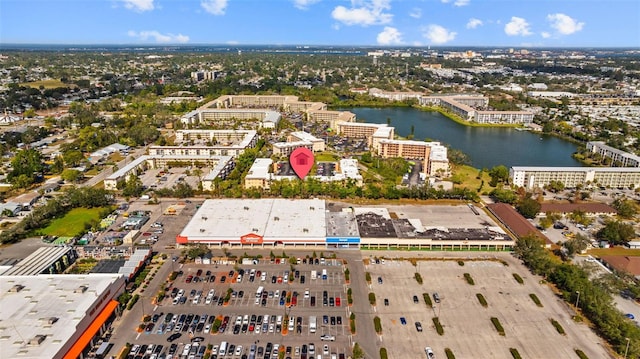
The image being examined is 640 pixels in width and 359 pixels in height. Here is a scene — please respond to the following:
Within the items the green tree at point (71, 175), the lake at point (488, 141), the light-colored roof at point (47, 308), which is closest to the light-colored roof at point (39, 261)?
the light-colored roof at point (47, 308)

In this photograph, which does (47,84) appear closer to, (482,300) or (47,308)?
(47,308)

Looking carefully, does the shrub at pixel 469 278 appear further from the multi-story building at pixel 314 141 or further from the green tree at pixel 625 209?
the multi-story building at pixel 314 141

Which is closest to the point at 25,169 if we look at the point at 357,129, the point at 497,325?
the point at 357,129

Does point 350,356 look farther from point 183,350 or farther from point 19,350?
point 19,350

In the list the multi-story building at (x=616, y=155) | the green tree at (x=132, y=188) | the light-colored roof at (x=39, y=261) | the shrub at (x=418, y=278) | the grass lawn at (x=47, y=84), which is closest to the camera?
the light-colored roof at (x=39, y=261)

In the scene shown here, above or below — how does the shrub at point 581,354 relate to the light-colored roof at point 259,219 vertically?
below

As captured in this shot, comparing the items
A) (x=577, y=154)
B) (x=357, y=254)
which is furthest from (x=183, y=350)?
(x=577, y=154)

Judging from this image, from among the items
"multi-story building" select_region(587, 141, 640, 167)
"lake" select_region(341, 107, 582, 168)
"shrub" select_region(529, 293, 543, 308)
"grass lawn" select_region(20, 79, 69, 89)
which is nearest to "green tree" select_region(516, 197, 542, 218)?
"shrub" select_region(529, 293, 543, 308)
